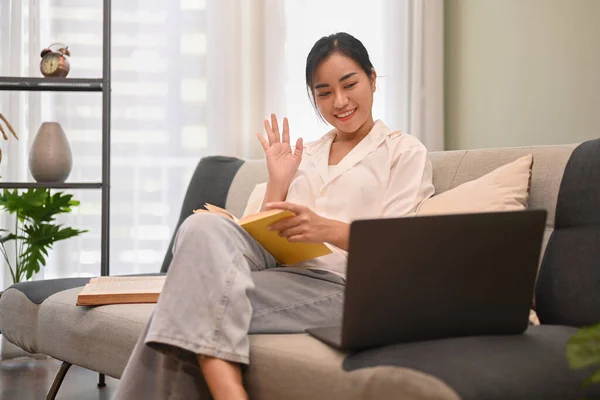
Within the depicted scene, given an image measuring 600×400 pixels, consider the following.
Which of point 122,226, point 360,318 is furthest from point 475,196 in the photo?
point 122,226

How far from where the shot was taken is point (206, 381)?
1386 millimetres

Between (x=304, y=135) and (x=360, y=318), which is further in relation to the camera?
(x=304, y=135)

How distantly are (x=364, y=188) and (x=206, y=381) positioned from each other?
670mm

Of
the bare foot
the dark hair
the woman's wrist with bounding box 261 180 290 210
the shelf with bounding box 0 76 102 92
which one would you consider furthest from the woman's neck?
the shelf with bounding box 0 76 102 92

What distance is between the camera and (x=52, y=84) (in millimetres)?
3086

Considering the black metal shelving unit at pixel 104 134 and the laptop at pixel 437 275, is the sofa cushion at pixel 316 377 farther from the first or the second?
the black metal shelving unit at pixel 104 134

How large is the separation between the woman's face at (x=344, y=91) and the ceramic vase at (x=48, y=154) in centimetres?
136

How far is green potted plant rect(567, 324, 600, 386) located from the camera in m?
0.88

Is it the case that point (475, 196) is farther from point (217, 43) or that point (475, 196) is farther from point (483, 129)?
point (217, 43)

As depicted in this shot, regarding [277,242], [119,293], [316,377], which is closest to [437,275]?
[316,377]

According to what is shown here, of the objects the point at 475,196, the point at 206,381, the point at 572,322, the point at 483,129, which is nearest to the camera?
the point at 206,381

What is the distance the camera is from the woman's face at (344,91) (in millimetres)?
1958

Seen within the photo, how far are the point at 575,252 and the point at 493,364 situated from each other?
59cm

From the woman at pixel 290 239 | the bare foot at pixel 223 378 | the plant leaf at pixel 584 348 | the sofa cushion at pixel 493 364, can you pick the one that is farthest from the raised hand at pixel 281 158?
the plant leaf at pixel 584 348
